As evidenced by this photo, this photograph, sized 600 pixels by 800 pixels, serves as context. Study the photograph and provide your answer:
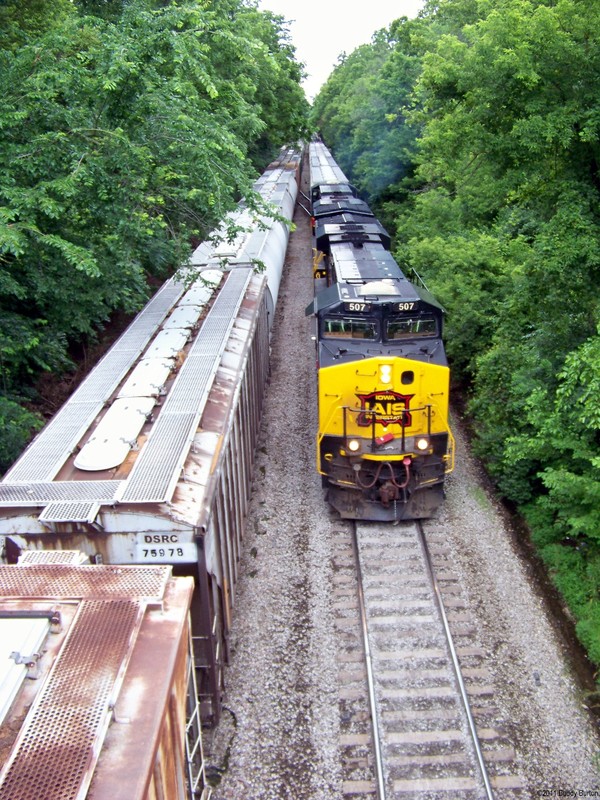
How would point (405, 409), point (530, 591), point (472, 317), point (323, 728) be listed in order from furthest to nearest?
point (472, 317)
point (405, 409)
point (530, 591)
point (323, 728)

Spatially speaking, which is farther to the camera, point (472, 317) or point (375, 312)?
point (472, 317)

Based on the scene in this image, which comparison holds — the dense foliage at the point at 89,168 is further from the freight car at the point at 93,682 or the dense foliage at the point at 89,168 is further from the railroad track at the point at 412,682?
the railroad track at the point at 412,682

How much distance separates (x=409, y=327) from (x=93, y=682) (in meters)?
9.00

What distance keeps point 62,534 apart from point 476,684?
20.1 feet

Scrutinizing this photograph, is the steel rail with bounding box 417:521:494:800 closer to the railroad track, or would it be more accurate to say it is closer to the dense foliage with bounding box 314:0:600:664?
the railroad track

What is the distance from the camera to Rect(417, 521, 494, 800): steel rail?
24.9 ft

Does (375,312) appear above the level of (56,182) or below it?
below

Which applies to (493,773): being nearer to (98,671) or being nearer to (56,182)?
(98,671)

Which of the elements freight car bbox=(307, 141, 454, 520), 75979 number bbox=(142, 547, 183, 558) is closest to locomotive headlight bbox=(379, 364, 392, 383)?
freight car bbox=(307, 141, 454, 520)

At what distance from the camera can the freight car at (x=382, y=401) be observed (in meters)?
11.6

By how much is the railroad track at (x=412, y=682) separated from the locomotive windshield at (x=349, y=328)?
3.97 m

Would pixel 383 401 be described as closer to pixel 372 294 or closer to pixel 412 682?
pixel 372 294

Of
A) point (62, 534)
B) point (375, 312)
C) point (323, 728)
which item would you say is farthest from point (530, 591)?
point (62, 534)

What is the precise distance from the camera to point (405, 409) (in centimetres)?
1163
